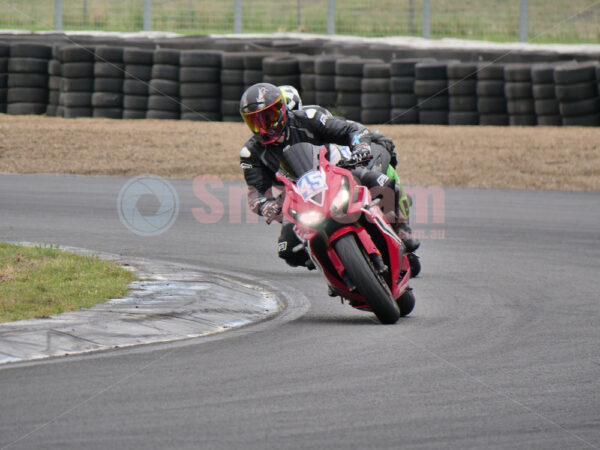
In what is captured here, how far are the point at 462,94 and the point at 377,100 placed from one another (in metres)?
1.60

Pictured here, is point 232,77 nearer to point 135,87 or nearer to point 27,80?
point 135,87

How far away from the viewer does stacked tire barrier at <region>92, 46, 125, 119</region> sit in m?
19.8

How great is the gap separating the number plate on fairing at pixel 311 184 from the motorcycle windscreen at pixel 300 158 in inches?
10.1

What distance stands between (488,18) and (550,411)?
71.1ft

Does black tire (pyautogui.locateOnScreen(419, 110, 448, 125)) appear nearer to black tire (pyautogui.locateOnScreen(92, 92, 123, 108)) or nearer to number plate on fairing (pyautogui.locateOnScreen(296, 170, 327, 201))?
black tire (pyautogui.locateOnScreen(92, 92, 123, 108))

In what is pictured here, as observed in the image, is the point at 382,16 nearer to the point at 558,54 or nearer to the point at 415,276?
the point at 558,54

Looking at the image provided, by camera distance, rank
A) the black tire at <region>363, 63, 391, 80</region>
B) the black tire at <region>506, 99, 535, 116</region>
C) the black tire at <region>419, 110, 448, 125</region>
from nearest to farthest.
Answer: the black tire at <region>506, 99, 535, 116</region> < the black tire at <region>363, 63, 391, 80</region> < the black tire at <region>419, 110, 448, 125</region>

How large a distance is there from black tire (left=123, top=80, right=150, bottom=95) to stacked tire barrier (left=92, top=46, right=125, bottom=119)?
0.42 feet

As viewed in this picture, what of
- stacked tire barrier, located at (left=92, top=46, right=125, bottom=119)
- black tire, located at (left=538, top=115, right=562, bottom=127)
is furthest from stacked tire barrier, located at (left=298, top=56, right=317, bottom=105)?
black tire, located at (left=538, top=115, right=562, bottom=127)

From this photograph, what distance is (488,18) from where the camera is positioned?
81.7ft

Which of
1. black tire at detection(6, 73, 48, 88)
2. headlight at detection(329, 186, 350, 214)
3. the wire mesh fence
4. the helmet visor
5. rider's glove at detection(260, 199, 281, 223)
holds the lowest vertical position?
rider's glove at detection(260, 199, 281, 223)

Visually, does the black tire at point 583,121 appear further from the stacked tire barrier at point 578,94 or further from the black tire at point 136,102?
the black tire at point 136,102
